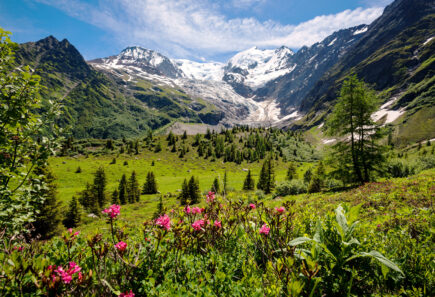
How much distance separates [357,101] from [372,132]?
4206 mm

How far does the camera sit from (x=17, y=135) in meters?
5.01

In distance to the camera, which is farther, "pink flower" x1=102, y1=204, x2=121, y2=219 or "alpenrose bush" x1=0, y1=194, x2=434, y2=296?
"pink flower" x1=102, y1=204, x2=121, y2=219

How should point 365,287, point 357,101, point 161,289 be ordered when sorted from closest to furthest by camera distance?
point 161,289, point 365,287, point 357,101

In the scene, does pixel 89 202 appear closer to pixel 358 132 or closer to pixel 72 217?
pixel 72 217

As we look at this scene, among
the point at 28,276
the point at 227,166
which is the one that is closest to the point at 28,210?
the point at 28,276

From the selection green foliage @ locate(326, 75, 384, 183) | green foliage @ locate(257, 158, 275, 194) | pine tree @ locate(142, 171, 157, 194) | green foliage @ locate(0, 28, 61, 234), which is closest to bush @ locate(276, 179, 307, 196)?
green foliage @ locate(326, 75, 384, 183)

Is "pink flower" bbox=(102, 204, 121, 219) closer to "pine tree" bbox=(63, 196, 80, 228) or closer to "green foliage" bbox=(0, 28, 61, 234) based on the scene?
"green foliage" bbox=(0, 28, 61, 234)

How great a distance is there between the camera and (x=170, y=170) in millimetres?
101938

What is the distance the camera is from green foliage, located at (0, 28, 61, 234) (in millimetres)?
4717

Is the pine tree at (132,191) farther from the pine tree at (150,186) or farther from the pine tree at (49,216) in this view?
the pine tree at (49,216)

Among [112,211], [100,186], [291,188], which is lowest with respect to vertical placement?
[291,188]

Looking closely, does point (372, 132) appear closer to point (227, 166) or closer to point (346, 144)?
point (346, 144)

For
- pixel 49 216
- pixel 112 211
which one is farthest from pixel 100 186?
pixel 112 211

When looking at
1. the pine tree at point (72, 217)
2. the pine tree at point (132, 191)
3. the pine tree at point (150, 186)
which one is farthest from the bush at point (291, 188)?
the pine tree at point (150, 186)
